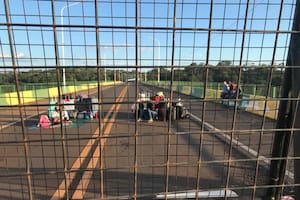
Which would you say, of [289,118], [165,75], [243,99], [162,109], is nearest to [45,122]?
[162,109]

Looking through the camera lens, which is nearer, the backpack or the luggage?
the luggage

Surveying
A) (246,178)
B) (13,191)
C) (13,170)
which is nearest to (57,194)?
(13,191)

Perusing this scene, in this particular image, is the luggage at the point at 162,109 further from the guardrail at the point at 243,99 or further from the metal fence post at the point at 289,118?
the metal fence post at the point at 289,118

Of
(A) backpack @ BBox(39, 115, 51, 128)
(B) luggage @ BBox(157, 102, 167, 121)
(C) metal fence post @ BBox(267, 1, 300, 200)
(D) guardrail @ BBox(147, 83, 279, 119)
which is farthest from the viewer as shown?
(A) backpack @ BBox(39, 115, 51, 128)

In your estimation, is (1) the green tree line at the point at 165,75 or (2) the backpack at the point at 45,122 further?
(2) the backpack at the point at 45,122

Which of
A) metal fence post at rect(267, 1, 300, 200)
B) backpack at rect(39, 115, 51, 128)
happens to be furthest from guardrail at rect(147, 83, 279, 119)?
backpack at rect(39, 115, 51, 128)

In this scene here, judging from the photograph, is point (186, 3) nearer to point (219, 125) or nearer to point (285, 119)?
point (285, 119)

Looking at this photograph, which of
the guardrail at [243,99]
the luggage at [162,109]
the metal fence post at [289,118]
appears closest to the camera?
the guardrail at [243,99]

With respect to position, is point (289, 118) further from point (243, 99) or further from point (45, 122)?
point (45, 122)

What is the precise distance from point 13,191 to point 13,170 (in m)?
0.98

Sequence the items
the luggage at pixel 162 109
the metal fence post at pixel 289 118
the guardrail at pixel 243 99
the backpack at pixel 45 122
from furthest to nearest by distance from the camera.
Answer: the backpack at pixel 45 122 < the luggage at pixel 162 109 < the metal fence post at pixel 289 118 < the guardrail at pixel 243 99

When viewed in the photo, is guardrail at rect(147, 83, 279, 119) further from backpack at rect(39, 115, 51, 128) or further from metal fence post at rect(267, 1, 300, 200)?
backpack at rect(39, 115, 51, 128)

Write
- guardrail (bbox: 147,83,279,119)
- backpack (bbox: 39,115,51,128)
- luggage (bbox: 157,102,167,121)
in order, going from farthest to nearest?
backpack (bbox: 39,115,51,128) < luggage (bbox: 157,102,167,121) < guardrail (bbox: 147,83,279,119)

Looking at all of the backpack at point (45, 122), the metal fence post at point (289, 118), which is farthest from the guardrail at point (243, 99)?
the backpack at point (45, 122)
